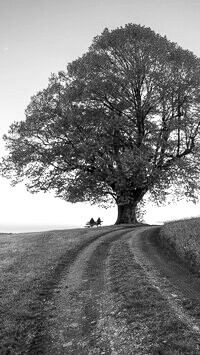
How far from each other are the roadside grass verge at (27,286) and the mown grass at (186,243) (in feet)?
19.0

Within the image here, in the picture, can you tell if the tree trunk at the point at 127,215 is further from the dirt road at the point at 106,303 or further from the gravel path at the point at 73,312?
the gravel path at the point at 73,312

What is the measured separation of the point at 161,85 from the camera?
32781mm

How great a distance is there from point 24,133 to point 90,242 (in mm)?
19666

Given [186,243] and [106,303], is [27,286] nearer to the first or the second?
[106,303]

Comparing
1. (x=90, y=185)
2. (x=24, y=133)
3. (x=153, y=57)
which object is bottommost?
(x=90, y=185)

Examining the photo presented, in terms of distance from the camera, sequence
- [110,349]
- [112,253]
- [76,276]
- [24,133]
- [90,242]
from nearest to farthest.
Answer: [110,349]
[76,276]
[112,253]
[90,242]
[24,133]

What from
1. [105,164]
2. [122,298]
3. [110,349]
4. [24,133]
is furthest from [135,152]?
[110,349]

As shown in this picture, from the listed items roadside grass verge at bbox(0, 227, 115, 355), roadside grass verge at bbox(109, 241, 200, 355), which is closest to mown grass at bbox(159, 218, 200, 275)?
roadside grass verge at bbox(109, 241, 200, 355)

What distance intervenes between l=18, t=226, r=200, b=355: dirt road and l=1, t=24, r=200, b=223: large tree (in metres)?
18.1

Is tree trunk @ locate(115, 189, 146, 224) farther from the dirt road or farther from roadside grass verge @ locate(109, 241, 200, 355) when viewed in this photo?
roadside grass verge @ locate(109, 241, 200, 355)

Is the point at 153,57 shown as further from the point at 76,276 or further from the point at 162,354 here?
the point at 162,354

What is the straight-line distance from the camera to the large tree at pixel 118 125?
109 feet

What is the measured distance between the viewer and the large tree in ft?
109

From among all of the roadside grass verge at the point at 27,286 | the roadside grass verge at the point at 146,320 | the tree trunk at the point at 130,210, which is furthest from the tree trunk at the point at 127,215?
the roadside grass verge at the point at 146,320
